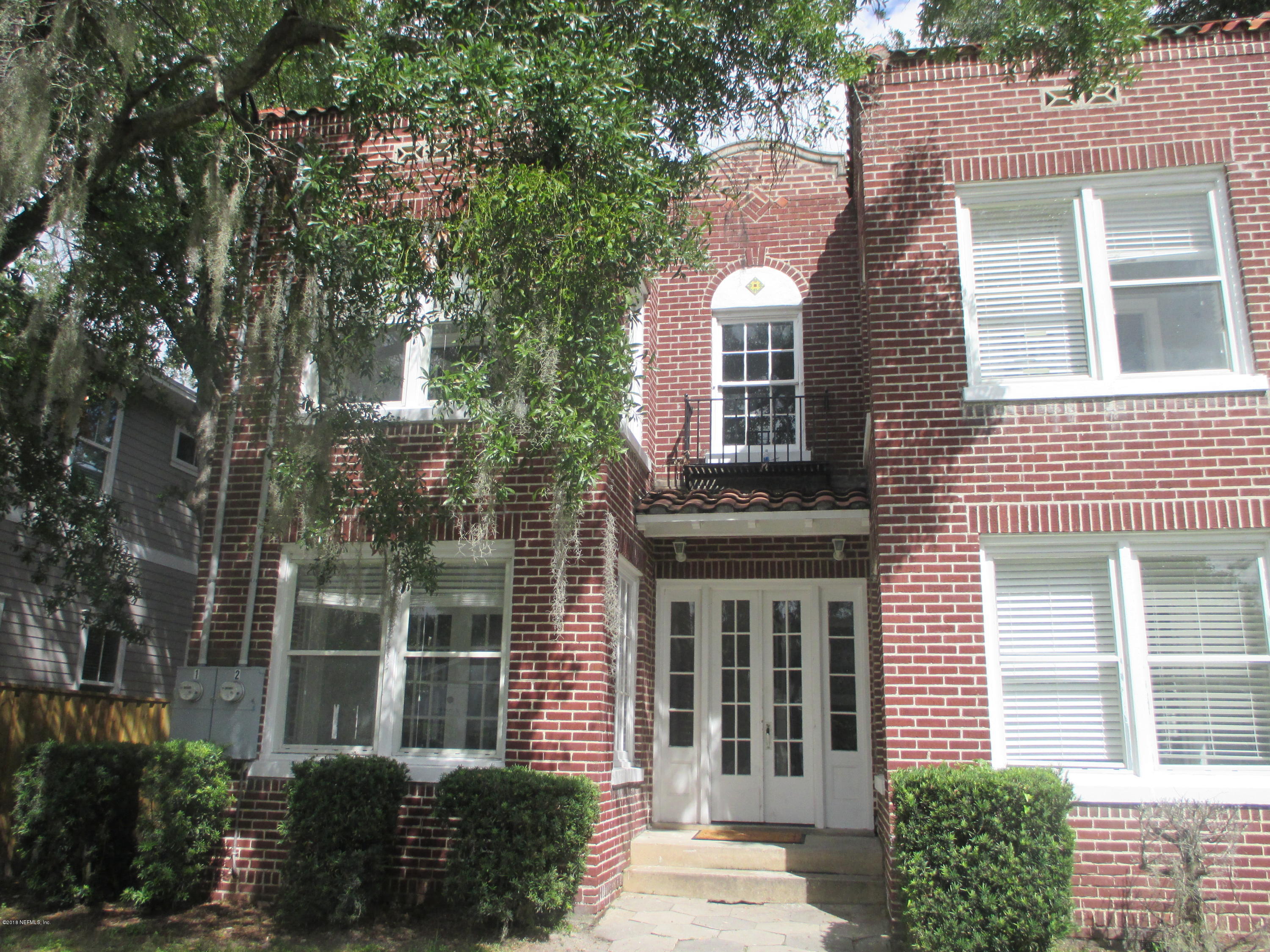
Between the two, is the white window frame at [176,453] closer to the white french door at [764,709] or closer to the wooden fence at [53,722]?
the wooden fence at [53,722]

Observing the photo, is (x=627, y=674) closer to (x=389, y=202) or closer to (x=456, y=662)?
(x=456, y=662)

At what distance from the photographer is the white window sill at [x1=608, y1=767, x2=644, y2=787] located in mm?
7922

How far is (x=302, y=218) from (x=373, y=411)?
1570 millimetres

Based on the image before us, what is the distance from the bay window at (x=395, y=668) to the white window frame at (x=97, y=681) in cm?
507

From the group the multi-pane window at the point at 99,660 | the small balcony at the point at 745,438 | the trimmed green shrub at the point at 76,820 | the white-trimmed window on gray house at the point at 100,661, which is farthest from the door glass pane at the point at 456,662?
the multi-pane window at the point at 99,660

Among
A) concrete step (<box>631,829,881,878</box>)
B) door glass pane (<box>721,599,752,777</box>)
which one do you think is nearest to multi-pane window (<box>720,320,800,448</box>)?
door glass pane (<box>721,599,752,777</box>)

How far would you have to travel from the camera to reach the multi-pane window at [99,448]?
41.6 ft

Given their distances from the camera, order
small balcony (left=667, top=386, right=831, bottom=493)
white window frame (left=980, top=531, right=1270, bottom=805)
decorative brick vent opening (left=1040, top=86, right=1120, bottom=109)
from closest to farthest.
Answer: white window frame (left=980, top=531, right=1270, bottom=805), decorative brick vent opening (left=1040, top=86, right=1120, bottom=109), small balcony (left=667, top=386, right=831, bottom=493)

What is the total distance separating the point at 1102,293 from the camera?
7785 mm

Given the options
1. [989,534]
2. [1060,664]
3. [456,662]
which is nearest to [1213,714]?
[1060,664]

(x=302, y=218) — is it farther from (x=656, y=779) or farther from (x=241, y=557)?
(x=656, y=779)

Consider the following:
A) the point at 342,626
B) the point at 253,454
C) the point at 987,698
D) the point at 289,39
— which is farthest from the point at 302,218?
the point at 987,698

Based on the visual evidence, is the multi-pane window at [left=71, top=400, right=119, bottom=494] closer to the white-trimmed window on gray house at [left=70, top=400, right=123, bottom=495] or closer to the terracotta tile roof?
the white-trimmed window on gray house at [left=70, top=400, right=123, bottom=495]

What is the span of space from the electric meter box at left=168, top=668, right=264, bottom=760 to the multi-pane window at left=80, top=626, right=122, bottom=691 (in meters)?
5.39
